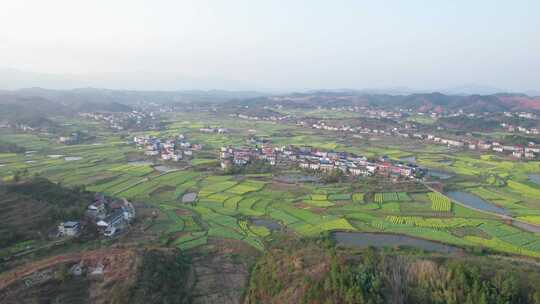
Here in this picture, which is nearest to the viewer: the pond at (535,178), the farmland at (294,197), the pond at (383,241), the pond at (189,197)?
the pond at (383,241)

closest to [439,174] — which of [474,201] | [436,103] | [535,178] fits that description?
[474,201]

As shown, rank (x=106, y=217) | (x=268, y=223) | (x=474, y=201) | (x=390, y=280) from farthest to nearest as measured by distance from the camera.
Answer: (x=474, y=201), (x=268, y=223), (x=106, y=217), (x=390, y=280)

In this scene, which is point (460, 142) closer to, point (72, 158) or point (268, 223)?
point (268, 223)

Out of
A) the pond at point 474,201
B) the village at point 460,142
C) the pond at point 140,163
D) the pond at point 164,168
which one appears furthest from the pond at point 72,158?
the village at point 460,142

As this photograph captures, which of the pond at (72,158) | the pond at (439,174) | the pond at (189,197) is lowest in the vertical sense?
the pond at (189,197)

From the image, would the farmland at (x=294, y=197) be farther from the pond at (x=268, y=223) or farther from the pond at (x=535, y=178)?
the pond at (x=535, y=178)

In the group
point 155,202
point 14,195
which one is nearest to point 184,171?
point 155,202

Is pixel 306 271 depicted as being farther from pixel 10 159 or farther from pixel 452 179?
pixel 10 159
